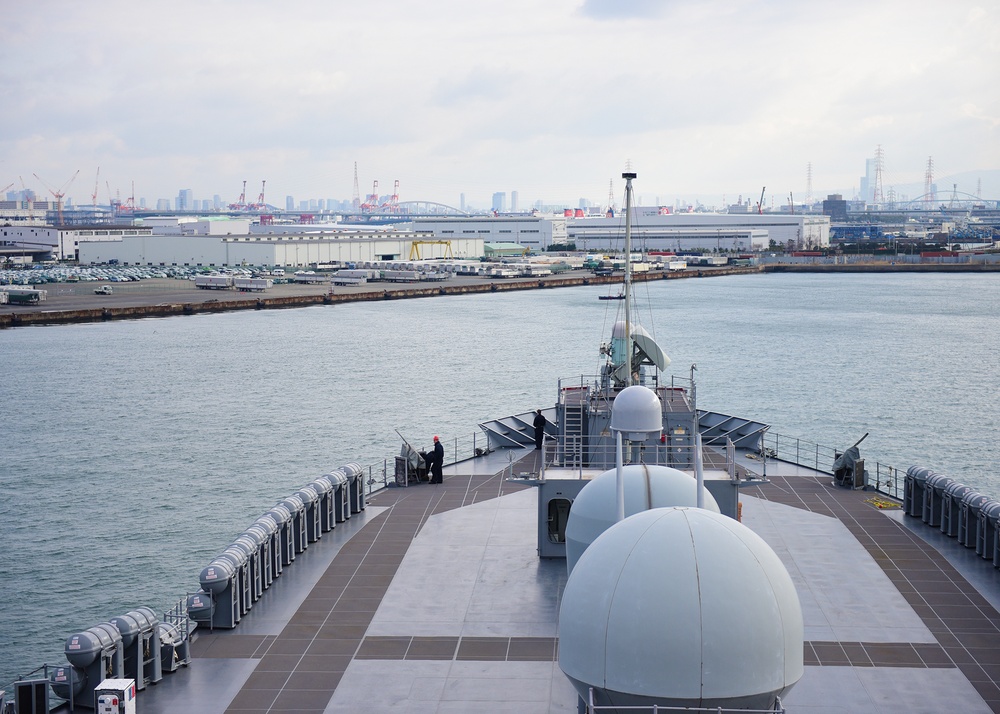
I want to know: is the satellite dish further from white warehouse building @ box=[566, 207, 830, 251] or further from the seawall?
white warehouse building @ box=[566, 207, 830, 251]

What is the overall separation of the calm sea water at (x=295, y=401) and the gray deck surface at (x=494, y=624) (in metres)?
5.43

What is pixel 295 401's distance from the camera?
3762 cm

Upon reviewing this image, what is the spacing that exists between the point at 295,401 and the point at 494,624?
26.9 m

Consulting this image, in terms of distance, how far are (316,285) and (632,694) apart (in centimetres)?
9231

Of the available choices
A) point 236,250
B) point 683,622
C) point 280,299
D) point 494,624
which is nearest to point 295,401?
point 494,624

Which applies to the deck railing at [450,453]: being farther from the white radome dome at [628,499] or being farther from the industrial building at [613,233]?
the industrial building at [613,233]

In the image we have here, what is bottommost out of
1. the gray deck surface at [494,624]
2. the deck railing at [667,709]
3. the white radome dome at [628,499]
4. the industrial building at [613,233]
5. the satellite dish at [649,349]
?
the gray deck surface at [494,624]

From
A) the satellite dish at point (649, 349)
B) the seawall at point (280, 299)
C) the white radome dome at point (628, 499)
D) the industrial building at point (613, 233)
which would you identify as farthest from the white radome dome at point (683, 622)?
the industrial building at point (613, 233)

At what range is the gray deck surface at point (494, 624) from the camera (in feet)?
32.6

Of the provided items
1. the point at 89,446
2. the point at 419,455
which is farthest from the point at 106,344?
the point at 419,455

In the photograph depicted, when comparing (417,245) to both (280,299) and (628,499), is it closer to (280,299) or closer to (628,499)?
(280,299)

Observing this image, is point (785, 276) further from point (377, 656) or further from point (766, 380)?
point (377, 656)

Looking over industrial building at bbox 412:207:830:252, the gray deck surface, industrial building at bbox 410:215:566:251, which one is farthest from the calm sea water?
Answer: industrial building at bbox 410:215:566:251

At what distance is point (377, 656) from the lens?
433 inches
